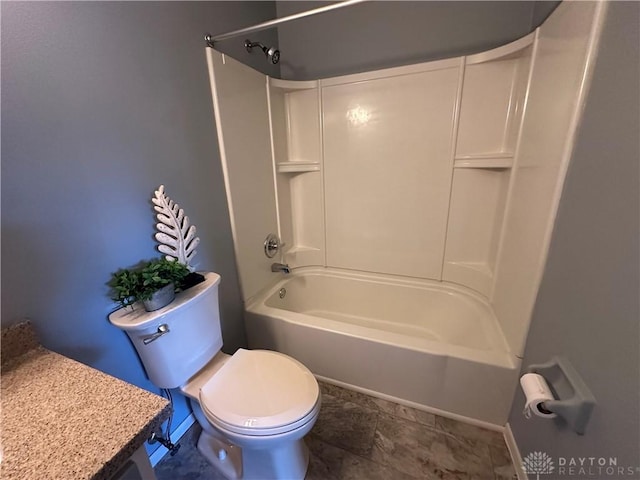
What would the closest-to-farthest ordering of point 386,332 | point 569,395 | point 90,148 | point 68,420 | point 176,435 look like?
point 68,420
point 569,395
point 90,148
point 176,435
point 386,332

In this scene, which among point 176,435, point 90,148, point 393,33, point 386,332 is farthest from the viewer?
point 393,33

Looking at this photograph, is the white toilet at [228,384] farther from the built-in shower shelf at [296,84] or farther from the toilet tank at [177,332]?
the built-in shower shelf at [296,84]

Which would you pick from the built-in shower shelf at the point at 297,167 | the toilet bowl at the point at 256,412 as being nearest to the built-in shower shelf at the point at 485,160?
the built-in shower shelf at the point at 297,167

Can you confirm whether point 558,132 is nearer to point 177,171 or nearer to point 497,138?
point 497,138

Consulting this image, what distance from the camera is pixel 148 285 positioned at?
94cm

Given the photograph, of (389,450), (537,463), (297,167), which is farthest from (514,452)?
(297,167)

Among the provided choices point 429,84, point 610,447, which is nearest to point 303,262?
point 429,84

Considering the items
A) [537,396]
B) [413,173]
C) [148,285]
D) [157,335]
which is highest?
[413,173]

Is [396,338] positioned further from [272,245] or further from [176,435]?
[176,435]

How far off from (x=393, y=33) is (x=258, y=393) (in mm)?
2069

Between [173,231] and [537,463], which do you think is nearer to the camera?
[537,463]

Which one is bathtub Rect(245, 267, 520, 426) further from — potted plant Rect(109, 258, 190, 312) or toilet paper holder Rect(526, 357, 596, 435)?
potted plant Rect(109, 258, 190, 312)

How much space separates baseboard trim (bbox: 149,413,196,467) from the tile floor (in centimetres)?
2

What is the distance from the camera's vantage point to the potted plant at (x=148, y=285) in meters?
0.92
